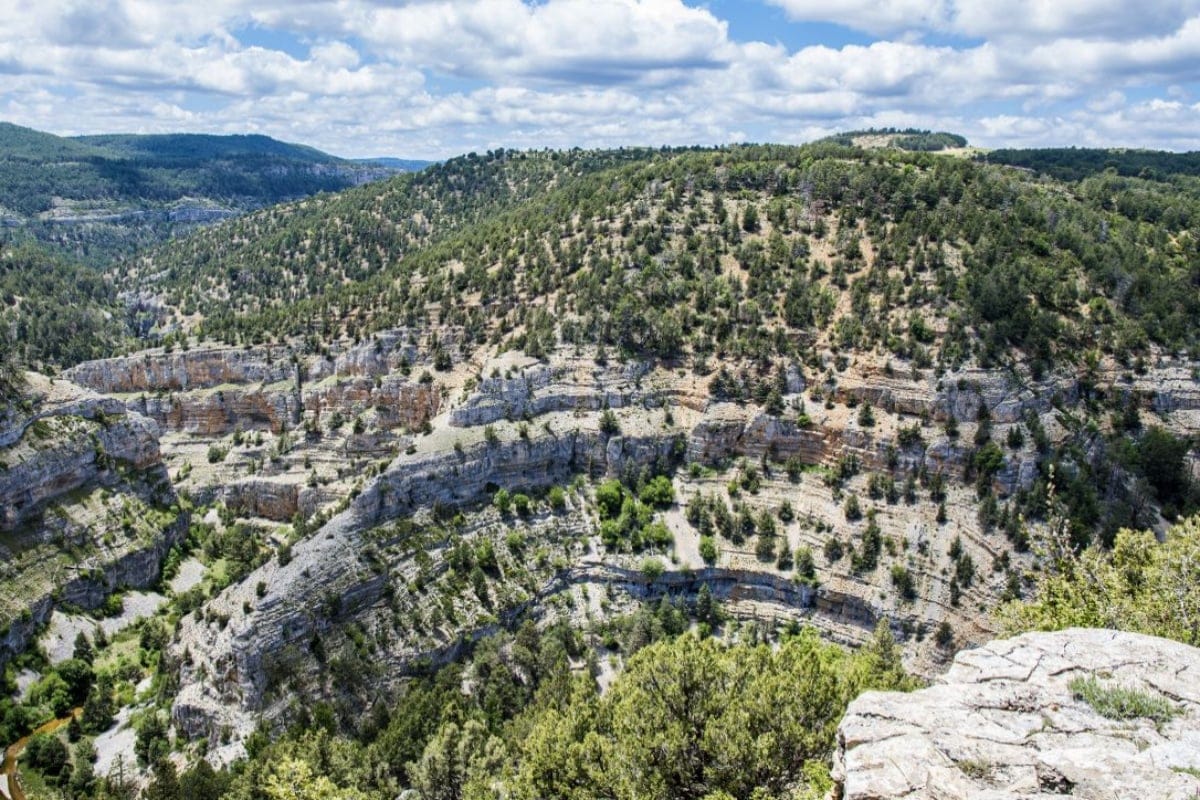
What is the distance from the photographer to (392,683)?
60.5m

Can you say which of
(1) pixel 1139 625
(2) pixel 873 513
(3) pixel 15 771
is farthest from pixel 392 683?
(1) pixel 1139 625

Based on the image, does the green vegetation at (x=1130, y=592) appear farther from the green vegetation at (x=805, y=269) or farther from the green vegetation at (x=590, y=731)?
the green vegetation at (x=805, y=269)

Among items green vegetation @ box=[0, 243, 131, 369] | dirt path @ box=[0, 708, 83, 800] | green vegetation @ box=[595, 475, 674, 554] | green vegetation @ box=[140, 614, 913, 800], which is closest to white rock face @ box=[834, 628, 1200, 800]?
green vegetation @ box=[140, 614, 913, 800]

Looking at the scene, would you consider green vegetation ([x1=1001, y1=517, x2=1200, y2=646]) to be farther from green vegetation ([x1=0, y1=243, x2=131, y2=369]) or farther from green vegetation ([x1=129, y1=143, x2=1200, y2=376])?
green vegetation ([x1=0, y1=243, x2=131, y2=369])

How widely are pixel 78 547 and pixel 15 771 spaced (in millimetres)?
24476

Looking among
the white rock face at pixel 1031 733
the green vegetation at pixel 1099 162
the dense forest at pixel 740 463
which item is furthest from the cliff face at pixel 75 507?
the green vegetation at pixel 1099 162

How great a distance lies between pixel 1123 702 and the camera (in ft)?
58.7

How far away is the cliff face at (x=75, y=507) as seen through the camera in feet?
232

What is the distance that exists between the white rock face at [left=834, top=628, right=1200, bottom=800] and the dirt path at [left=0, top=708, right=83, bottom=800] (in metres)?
64.2

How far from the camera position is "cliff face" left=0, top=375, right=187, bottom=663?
7056 cm

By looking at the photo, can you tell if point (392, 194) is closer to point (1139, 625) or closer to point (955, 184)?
point (955, 184)

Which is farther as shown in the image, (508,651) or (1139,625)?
(508,651)

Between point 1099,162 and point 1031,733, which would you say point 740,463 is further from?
point 1099,162

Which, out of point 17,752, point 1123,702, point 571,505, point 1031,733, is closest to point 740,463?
point 571,505
